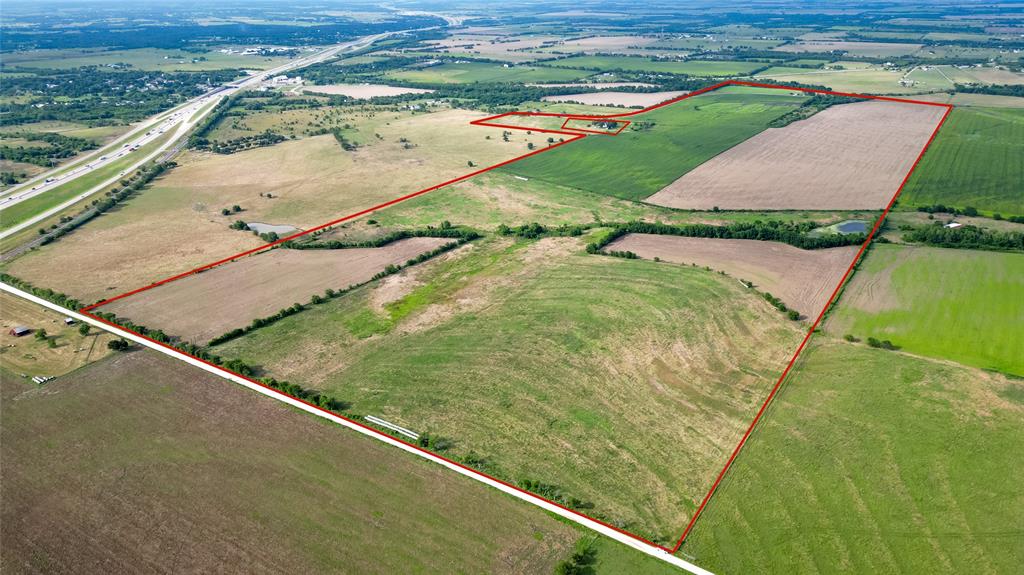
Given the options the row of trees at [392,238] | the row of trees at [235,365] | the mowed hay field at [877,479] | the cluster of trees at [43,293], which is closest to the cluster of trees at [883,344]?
the mowed hay field at [877,479]

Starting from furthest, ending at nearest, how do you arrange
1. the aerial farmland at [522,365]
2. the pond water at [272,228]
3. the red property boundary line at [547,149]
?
the pond water at [272,228]
the red property boundary line at [547,149]
the aerial farmland at [522,365]

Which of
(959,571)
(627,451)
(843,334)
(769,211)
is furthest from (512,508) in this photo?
(769,211)

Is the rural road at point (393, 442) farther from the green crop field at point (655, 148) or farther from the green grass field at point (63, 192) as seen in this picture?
the green crop field at point (655, 148)

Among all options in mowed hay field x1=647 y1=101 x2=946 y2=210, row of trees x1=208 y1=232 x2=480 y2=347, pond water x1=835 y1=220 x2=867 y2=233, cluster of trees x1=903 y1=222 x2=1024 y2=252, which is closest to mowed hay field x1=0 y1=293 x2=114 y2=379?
row of trees x1=208 y1=232 x2=480 y2=347

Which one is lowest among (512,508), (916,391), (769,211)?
(512,508)

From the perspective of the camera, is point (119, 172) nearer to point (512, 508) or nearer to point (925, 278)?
point (512, 508)

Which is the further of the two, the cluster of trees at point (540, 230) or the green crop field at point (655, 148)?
the green crop field at point (655, 148)
